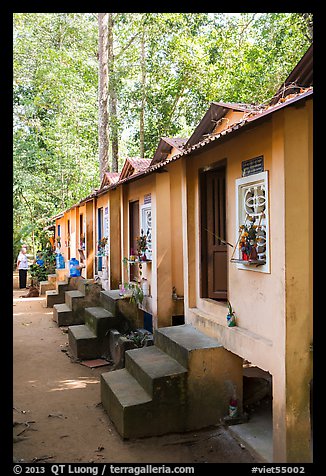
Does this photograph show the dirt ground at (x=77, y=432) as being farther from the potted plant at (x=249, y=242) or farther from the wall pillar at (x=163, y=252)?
the potted plant at (x=249, y=242)

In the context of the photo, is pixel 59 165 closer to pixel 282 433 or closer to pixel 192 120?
pixel 192 120

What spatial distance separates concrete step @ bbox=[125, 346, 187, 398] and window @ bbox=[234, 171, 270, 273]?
62.1 inches

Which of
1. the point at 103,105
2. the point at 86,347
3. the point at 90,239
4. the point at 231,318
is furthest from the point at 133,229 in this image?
the point at 103,105

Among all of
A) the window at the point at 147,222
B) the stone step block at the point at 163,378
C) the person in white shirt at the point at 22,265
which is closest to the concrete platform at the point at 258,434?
the stone step block at the point at 163,378

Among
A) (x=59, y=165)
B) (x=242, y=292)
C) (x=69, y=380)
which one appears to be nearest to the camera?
(x=242, y=292)

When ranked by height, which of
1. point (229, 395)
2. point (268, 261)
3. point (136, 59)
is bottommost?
point (229, 395)

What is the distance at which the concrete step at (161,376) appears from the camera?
5.34m

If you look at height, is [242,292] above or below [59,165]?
below

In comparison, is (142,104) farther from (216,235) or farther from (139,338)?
(216,235)

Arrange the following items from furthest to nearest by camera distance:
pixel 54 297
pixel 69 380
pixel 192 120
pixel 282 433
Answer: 1. pixel 192 120
2. pixel 54 297
3. pixel 69 380
4. pixel 282 433

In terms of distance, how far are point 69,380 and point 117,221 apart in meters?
4.93

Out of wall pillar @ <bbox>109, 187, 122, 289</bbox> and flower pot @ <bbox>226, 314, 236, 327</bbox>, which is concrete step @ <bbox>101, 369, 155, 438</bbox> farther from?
wall pillar @ <bbox>109, 187, 122, 289</bbox>

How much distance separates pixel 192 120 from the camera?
16.8m
